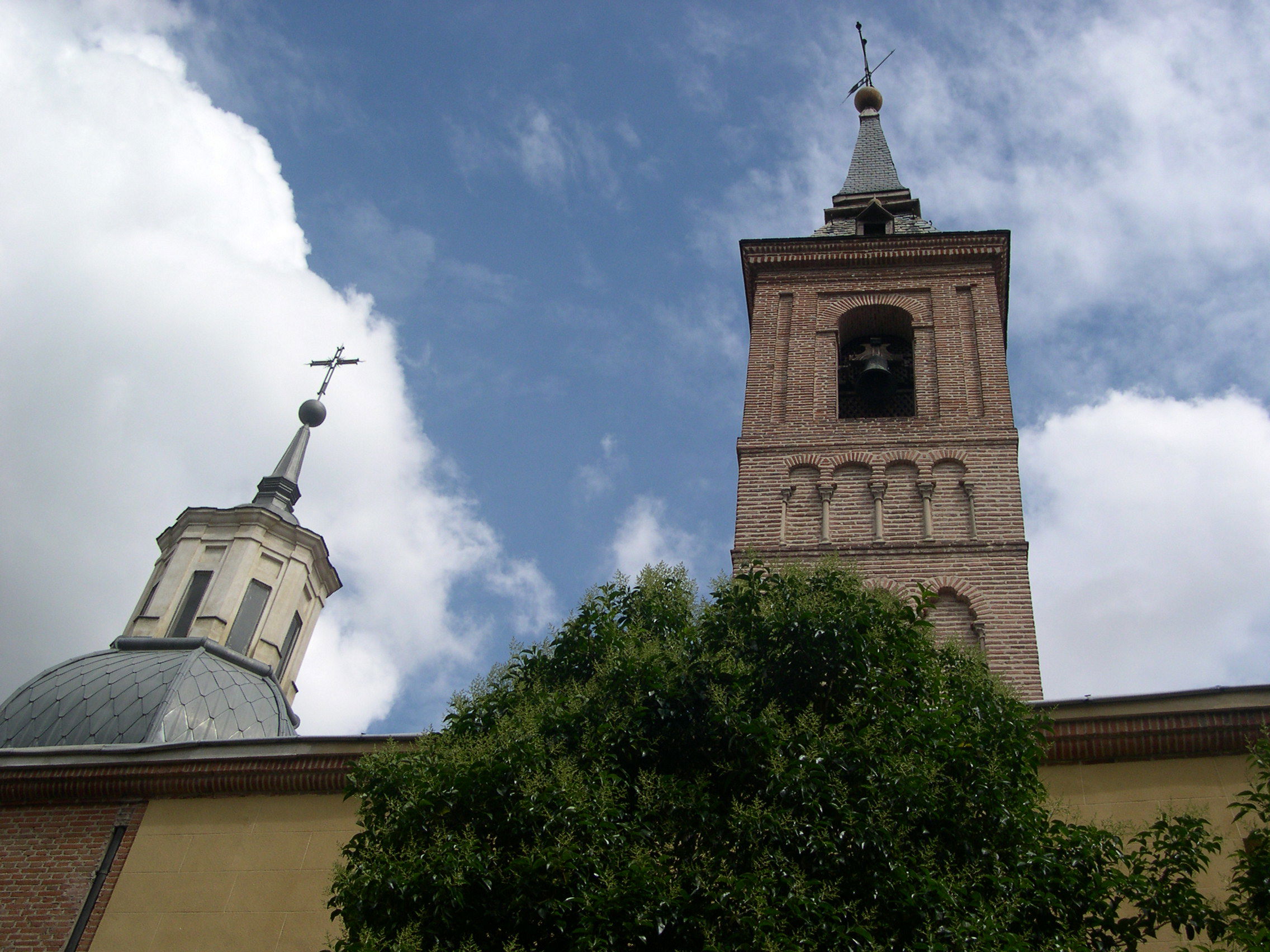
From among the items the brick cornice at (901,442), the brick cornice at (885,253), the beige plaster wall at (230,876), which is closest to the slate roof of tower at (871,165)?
the brick cornice at (885,253)

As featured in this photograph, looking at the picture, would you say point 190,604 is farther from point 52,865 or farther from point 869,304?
point 869,304

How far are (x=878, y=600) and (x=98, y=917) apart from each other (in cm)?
756

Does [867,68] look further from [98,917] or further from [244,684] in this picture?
[98,917]

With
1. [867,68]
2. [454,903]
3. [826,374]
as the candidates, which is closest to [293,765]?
[454,903]

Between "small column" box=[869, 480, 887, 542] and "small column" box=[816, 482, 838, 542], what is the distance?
0.49 meters

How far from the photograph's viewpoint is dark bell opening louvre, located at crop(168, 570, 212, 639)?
81.5ft

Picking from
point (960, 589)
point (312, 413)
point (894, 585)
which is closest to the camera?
point (960, 589)

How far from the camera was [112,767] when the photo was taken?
11.9 metres

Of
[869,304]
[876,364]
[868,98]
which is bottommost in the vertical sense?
[876,364]

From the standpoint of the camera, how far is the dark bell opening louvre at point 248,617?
2497cm

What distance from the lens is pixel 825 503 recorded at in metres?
16.3

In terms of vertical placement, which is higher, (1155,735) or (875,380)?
(875,380)

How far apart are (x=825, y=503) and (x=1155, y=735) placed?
6.98m

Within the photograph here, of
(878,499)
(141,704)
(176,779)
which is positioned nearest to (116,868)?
(176,779)
